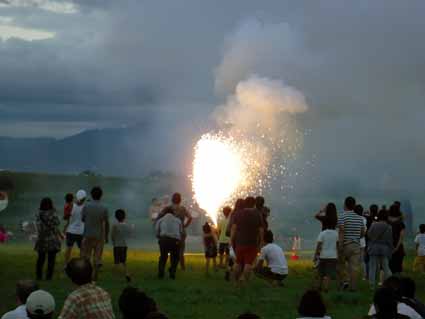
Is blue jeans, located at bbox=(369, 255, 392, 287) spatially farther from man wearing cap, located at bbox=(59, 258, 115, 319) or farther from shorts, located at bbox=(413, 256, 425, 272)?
man wearing cap, located at bbox=(59, 258, 115, 319)

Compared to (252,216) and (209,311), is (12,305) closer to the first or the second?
(209,311)

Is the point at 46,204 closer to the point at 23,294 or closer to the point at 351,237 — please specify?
the point at 351,237

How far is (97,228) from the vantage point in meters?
23.6

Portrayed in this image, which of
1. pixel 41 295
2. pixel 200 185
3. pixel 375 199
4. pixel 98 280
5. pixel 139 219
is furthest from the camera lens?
pixel 375 199

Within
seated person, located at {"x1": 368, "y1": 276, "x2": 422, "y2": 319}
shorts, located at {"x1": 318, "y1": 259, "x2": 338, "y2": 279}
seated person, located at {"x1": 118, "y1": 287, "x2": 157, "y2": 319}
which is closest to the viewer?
seated person, located at {"x1": 118, "y1": 287, "x2": 157, "y2": 319}

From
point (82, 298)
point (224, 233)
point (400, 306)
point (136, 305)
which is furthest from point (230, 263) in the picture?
point (136, 305)

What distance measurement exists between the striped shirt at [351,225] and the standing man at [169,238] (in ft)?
14.2

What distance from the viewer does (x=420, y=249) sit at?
28875 mm

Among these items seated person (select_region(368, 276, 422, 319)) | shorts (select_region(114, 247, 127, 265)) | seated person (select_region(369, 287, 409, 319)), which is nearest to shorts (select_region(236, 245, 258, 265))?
shorts (select_region(114, 247, 127, 265))

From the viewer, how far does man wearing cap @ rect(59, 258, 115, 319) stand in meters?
11.8

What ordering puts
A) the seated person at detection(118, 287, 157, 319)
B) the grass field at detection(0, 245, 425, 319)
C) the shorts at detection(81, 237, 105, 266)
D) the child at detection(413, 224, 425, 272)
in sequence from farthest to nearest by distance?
the child at detection(413, 224, 425, 272) < the shorts at detection(81, 237, 105, 266) < the grass field at detection(0, 245, 425, 319) < the seated person at detection(118, 287, 157, 319)

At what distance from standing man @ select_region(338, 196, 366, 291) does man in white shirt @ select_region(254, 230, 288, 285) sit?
137 cm

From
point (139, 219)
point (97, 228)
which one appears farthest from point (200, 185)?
point (139, 219)

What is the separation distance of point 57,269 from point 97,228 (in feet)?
11.8
